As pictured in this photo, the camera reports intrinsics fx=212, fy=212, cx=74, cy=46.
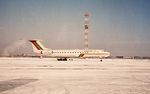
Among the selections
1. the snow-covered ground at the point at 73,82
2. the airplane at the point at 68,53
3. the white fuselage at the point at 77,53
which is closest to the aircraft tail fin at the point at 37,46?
the airplane at the point at 68,53

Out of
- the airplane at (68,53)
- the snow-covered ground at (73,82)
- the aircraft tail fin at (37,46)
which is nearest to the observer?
the snow-covered ground at (73,82)

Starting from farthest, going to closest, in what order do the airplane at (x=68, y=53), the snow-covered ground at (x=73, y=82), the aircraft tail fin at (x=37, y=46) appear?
the aircraft tail fin at (x=37, y=46) → the airplane at (x=68, y=53) → the snow-covered ground at (x=73, y=82)

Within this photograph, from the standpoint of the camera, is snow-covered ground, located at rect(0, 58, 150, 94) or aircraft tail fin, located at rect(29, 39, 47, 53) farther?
aircraft tail fin, located at rect(29, 39, 47, 53)

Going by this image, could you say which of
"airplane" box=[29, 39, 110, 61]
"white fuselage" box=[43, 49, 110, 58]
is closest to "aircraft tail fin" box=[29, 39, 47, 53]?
Result: "airplane" box=[29, 39, 110, 61]

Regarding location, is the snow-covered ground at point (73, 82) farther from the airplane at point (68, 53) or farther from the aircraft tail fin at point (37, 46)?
the aircraft tail fin at point (37, 46)

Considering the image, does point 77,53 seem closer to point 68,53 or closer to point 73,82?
point 68,53

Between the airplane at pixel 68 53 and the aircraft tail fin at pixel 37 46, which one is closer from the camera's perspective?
the airplane at pixel 68 53

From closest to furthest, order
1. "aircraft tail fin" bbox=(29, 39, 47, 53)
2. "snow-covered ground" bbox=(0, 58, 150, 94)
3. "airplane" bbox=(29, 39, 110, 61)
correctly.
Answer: "snow-covered ground" bbox=(0, 58, 150, 94), "airplane" bbox=(29, 39, 110, 61), "aircraft tail fin" bbox=(29, 39, 47, 53)

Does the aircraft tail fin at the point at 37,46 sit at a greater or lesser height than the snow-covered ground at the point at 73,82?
greater

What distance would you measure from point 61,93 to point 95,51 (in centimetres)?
7207

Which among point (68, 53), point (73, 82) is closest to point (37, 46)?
point (68, 53)

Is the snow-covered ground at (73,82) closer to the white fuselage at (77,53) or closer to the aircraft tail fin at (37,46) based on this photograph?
the white fuselage at (77,53)

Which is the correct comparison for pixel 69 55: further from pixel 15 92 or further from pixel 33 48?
pixel 15 92

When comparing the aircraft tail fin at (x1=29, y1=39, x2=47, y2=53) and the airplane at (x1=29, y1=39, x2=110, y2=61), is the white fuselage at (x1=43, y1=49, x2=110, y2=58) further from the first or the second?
the aircraft tail fin at (x1=29, y1=39, x2=47, y2=53)
